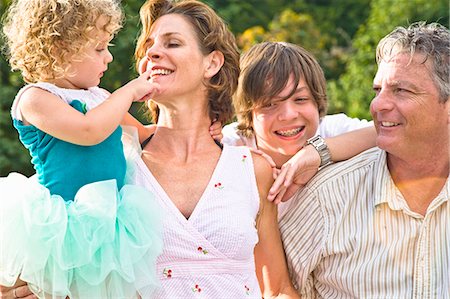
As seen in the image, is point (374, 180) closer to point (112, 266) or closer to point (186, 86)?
point (186, 86)

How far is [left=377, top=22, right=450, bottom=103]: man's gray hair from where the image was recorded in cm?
323

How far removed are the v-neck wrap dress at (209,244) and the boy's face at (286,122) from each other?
46cm

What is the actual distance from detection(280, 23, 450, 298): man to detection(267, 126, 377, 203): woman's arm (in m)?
0.04

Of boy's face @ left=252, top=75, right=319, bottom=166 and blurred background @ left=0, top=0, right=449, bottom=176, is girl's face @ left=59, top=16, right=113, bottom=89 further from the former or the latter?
blurred background @ left=0, top=0, right=449, bottom=176

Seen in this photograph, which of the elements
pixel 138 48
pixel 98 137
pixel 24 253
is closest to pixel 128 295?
pixel 24 253

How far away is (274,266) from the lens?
3.35m

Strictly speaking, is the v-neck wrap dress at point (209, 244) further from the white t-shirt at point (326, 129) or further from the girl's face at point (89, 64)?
the white t-shirt at point (326, 129)

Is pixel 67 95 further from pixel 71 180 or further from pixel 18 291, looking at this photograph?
pixel 18 291

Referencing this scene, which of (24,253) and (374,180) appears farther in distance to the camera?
(374,180)

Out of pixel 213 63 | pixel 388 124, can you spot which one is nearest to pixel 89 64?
pixel 213 63

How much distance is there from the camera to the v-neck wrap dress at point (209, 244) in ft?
9.70

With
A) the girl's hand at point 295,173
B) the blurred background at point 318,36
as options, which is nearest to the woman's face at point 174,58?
the girl's hand at point 295,173

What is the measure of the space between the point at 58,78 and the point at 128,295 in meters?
0.81

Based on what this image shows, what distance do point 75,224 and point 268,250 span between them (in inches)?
35.0
